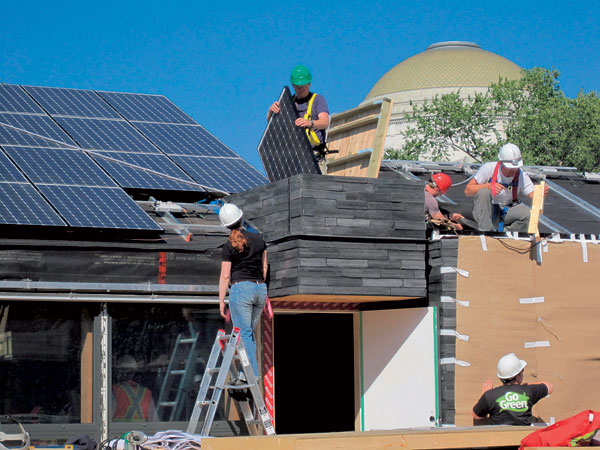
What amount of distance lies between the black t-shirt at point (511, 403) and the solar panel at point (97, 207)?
14.9 ft

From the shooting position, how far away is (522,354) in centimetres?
1324

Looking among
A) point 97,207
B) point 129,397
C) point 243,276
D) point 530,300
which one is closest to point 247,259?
point 243,276

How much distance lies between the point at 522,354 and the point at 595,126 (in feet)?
105

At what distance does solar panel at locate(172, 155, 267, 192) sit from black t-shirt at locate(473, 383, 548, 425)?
567cm

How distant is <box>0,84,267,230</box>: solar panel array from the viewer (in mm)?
13141

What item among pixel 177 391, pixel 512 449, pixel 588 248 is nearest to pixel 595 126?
pixel 588 248

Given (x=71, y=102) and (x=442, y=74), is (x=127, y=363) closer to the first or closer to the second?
(x=71, y=102)

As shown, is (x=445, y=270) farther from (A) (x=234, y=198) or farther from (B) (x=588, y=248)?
(A) (x=234, y=198)

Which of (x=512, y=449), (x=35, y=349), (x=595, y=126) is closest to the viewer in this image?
(x=512, y=449)

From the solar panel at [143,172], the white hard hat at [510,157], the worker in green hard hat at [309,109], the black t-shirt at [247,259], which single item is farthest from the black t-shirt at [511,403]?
the solar panel at [143,172]

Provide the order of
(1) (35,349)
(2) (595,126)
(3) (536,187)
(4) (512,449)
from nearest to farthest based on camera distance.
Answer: (4) (512,449), (1) (35,349), (3) (536,187), (2) (595,126)

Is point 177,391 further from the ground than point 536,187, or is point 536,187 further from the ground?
point 536,187

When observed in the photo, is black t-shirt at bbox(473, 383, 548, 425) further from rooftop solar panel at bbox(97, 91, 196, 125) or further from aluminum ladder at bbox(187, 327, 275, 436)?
rooftop solar panel at bbox(97, 91, 196, 125)

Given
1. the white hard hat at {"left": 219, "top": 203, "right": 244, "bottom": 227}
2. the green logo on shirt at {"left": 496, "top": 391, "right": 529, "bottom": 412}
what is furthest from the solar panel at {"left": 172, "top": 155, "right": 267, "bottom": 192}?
the green logo on shirt at {"left": 496, "top": 391, "right": 529, "bottom": 412}
